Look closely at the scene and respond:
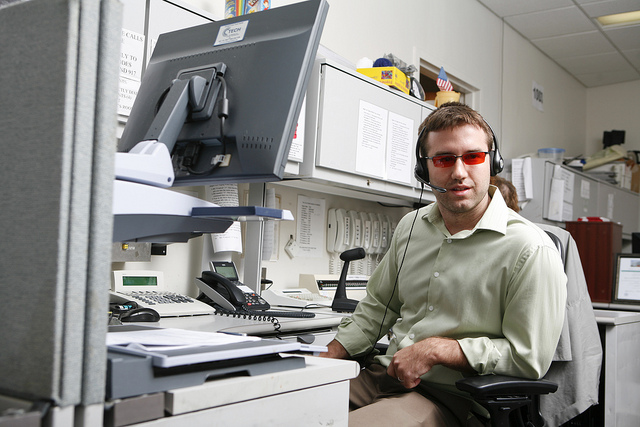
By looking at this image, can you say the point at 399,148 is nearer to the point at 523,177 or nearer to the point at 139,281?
the point at 139,281

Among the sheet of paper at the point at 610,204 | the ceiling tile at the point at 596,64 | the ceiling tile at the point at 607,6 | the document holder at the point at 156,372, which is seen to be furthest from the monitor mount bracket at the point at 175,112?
the ceiling tile at the point at 596,64

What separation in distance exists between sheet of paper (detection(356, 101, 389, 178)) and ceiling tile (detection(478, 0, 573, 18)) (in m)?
2.08

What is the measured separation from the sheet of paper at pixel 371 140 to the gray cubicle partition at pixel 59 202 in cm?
187

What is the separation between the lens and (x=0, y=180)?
62cm

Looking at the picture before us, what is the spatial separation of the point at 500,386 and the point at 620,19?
4.23 metres

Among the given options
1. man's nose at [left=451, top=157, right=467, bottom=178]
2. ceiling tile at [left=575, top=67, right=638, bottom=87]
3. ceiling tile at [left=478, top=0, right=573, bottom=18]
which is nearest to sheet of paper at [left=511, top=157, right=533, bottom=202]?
ceiling tile at [left=478, top=0, right=573, bottom=18]

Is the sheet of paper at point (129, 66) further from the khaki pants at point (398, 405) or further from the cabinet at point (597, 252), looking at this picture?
the cabinet at point (597, 252)

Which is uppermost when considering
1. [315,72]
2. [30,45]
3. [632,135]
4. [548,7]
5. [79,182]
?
[548,7]

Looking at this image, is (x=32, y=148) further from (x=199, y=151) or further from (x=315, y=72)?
(x=315, y=72)

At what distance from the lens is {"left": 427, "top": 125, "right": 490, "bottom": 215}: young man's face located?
1.44 metres

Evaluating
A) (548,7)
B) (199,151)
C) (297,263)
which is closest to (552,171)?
(548,7)

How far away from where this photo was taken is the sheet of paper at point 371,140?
2449 millimetres

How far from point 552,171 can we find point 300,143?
2479 mm

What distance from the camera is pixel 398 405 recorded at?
1.26 meters
